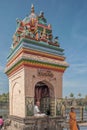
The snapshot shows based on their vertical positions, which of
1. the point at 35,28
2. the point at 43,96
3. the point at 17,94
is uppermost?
the point at 35,28

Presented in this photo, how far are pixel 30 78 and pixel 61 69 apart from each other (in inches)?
85.8

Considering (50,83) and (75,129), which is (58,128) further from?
(50,83)

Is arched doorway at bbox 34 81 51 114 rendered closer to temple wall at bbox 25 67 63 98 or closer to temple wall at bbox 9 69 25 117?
temple wall at bbox 25 67 63 98

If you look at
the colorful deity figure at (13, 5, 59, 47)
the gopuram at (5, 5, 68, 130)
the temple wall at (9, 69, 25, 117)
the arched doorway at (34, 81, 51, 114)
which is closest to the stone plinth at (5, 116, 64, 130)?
the gopuram at (5, 5, 68, 130)

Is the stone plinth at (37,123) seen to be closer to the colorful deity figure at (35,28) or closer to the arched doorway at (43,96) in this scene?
the arched doorway at (43,96)

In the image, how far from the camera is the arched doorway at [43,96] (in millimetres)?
11547

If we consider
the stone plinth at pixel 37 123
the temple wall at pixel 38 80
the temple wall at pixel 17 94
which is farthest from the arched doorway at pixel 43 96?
the temple wall at pixel 17 94

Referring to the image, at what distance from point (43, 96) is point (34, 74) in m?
2.27

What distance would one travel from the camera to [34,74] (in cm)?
1039

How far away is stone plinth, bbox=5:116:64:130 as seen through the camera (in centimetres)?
969

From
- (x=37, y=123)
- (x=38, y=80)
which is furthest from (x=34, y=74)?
(x=37, y=123)

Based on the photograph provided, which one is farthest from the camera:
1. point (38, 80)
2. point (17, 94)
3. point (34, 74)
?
point (17, 94)

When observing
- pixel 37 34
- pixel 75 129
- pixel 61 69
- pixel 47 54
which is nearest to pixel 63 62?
pixel 61 69

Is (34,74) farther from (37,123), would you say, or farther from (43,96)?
(37,123)
